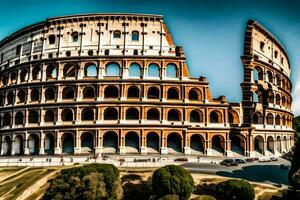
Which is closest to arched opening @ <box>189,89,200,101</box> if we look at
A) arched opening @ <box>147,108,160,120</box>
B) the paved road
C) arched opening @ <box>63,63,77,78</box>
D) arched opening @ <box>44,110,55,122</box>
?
arched opening @ <box>147,108,160,120</box>

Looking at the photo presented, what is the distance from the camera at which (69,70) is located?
59.8 meters

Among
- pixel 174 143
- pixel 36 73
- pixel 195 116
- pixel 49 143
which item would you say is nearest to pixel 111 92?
pixel 49 143

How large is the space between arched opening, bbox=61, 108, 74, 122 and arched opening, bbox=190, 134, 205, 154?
72.2 ft

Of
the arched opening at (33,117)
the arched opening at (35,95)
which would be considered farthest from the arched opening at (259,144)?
the arched opening at (35,95)

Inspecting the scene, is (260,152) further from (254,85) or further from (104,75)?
(104,75)

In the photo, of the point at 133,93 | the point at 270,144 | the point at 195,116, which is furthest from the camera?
the point at 270,144

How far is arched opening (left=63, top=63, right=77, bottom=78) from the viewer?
2227 inches

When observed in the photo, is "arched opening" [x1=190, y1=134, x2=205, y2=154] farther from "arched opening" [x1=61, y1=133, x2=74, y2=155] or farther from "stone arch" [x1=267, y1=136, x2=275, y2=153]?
"arched opening" [x1=61, y1=133, x2=74, y2=155]

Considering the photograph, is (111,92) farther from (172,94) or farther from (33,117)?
(33,117)

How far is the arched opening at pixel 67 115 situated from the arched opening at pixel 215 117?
25.3 m

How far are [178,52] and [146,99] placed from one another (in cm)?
1081

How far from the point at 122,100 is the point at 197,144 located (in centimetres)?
1552

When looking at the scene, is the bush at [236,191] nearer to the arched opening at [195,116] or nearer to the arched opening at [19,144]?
the arched opening at [195,116]

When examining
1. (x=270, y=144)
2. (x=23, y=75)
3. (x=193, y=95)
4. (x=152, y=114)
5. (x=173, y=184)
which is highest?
(x=23, y=75)
